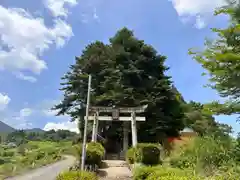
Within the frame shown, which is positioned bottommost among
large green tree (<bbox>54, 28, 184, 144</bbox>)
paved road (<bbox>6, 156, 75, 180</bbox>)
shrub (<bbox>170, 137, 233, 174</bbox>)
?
paved road (<bbox>6, 156, 75, 180</bbox>)

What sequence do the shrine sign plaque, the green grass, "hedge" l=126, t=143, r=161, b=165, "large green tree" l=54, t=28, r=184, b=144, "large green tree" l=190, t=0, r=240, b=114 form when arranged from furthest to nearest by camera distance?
"large green tree" l=54, t=28, r=184, b=144, the shrine sign plaque, the green grass, "hedge" l=126, t=143, r=161, b=165, "large green tree" l=190, t=0, r=240, b=114

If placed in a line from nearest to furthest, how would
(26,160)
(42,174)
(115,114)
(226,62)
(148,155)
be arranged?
(226,62), (42,174), (148,155), (115,114), (26,160)

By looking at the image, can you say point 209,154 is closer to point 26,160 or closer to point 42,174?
point 42,174

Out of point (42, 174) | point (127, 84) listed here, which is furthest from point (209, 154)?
point (127, 84)

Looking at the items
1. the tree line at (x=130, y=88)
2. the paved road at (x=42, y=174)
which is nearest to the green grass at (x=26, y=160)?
the paved road at (x=42, y=174)

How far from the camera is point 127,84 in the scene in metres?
21.3

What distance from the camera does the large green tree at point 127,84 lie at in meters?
20.7

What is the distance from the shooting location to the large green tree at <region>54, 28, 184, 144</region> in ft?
67.9

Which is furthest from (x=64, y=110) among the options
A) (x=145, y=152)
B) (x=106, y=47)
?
(x=145, y=152)

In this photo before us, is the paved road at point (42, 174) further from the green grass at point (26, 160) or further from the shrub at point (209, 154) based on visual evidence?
the shrub at point (209, 154)

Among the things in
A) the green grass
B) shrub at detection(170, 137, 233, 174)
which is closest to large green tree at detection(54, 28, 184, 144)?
the green grass

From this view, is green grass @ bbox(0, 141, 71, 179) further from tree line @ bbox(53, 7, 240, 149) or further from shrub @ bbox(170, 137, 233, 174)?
shrub @ bbox(170, 137, 233, 174)

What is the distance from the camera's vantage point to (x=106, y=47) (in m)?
23.9

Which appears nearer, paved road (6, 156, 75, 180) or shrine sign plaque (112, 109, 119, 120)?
paved road (6, 156, 75, 180)
